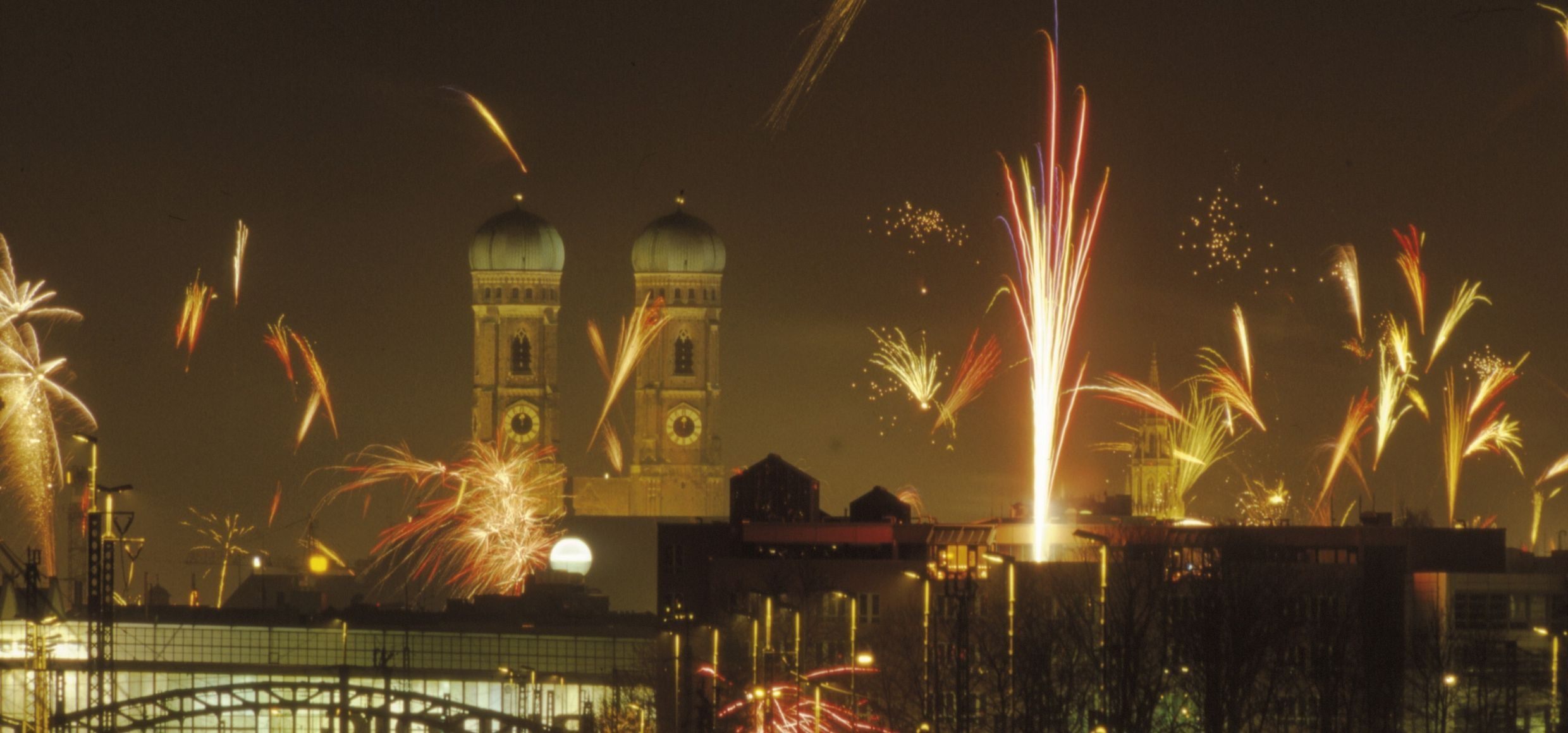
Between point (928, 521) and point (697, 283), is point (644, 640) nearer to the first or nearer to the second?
point (928, 521)

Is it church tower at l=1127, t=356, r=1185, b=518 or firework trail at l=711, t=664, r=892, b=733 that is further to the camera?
church tower at l=1127, t=356, r=1185, b=518

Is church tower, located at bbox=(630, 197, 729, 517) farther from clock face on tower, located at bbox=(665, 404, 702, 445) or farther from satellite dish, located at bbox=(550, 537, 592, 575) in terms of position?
satellite dish, located at bbox=(550, 537, 592, 575)

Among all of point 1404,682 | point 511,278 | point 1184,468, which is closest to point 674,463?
point 511,278

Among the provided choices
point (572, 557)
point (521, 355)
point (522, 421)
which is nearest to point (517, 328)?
point (521, 355)

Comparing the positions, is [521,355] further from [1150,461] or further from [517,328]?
[1150,461]

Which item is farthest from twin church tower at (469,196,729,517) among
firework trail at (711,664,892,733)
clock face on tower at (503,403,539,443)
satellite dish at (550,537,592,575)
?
firework trail at (711,664,892,733)
